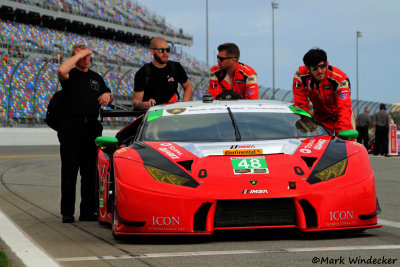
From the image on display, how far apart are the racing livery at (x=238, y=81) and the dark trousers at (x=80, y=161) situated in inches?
56.5

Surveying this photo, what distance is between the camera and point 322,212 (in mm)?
4570

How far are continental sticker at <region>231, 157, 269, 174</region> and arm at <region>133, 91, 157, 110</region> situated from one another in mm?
2284

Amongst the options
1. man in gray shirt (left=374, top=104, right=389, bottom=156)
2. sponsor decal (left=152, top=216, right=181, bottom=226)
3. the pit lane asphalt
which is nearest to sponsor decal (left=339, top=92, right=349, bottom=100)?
the pit lane asphalt

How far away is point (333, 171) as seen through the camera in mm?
4754

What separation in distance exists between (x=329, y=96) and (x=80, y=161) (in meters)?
2.54

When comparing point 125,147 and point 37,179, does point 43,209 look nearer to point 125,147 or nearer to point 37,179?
point 125,147

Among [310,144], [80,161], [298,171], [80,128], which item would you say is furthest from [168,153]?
[80,161]

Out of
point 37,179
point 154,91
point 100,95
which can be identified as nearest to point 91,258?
point 100,95

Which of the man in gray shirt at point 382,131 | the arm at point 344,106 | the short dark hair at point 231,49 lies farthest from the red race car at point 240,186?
the man in gray shirt at point 382,131

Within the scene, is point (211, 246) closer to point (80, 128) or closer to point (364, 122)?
point (80, 128)

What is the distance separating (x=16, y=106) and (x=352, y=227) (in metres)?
30.3

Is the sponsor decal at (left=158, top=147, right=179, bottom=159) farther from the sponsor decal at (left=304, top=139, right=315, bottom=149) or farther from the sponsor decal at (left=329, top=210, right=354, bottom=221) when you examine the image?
the sponsor decal at (left=329, top=210, right=354, bottom=221)

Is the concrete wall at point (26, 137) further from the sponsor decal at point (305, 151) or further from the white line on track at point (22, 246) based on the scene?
the sponsor decal at point (305, 151)

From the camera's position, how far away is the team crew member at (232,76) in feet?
23.8
